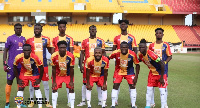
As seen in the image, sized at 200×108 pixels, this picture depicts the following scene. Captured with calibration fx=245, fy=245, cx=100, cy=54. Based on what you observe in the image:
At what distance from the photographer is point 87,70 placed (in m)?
5.55

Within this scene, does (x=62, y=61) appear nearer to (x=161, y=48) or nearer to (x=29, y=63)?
(x=29, y=63)

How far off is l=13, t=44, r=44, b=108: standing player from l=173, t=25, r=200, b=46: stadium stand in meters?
31.6

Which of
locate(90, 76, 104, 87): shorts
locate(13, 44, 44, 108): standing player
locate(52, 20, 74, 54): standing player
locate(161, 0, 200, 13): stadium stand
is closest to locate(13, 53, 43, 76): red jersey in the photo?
locate(13, 44, 44, 108): standing player

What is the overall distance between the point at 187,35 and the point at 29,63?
3494 cm

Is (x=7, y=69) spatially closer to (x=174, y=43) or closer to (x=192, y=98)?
(x=192, y=98)

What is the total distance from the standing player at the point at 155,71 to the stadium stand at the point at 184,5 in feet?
118

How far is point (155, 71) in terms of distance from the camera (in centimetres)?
573

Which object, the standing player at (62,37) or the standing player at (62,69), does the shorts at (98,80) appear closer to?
the standing player at (62,69)

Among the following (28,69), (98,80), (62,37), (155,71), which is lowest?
(98,80)

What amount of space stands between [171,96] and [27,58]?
14.3 feet

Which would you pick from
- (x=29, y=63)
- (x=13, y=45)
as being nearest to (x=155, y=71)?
(x=29, y=63)

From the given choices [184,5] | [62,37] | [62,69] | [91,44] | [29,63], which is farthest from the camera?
[184,5]

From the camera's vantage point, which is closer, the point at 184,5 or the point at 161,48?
the point at 161,48

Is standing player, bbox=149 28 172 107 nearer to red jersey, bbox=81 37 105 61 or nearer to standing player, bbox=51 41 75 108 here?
red jersey, bbox=81 37 105 61
